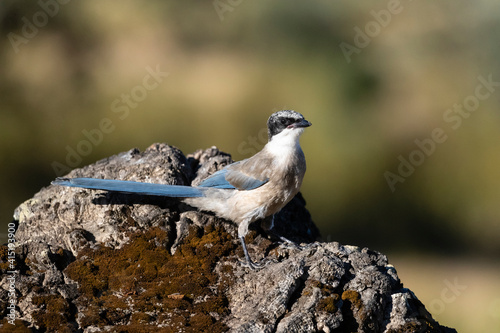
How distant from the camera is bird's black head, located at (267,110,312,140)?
4.91 meters

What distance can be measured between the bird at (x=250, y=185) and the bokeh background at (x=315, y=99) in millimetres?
3444

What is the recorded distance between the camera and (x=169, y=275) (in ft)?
13.6

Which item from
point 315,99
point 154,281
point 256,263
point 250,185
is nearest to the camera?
point 154,281

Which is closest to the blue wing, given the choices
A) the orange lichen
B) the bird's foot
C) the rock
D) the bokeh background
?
the rock

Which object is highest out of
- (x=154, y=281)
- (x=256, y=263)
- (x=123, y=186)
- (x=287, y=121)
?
(x=287, y=121)

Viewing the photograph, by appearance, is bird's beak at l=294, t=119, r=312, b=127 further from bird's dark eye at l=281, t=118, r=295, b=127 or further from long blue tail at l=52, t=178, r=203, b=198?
long blue tail at l=52, t=178, r=203, b=198

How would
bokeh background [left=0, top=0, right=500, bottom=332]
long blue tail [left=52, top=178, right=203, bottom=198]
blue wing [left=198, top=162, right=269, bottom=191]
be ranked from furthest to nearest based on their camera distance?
bokeh background [left=0, top=0, right=500, bottom=332], blue wing [left=198, top=162, right=269, bottom=191], long blue tail [left=52, top=178, right=203, bottom=198]

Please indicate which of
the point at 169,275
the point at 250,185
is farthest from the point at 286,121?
the point at 169,275

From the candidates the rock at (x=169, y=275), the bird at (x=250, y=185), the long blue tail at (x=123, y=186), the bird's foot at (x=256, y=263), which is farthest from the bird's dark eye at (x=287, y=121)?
the bird's foot at (x=256, y=263)

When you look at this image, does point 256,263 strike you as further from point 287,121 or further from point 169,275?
point 287,121

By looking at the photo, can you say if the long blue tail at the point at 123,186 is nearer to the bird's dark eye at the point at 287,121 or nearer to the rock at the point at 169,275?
the rock at the point at 169,275

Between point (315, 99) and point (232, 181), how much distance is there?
4200 millimetres

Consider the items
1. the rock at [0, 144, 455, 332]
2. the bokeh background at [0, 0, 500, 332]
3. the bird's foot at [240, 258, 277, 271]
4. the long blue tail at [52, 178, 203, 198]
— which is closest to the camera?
the rock at [0, 144, 455, 332]

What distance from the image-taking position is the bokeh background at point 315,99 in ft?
27.8
